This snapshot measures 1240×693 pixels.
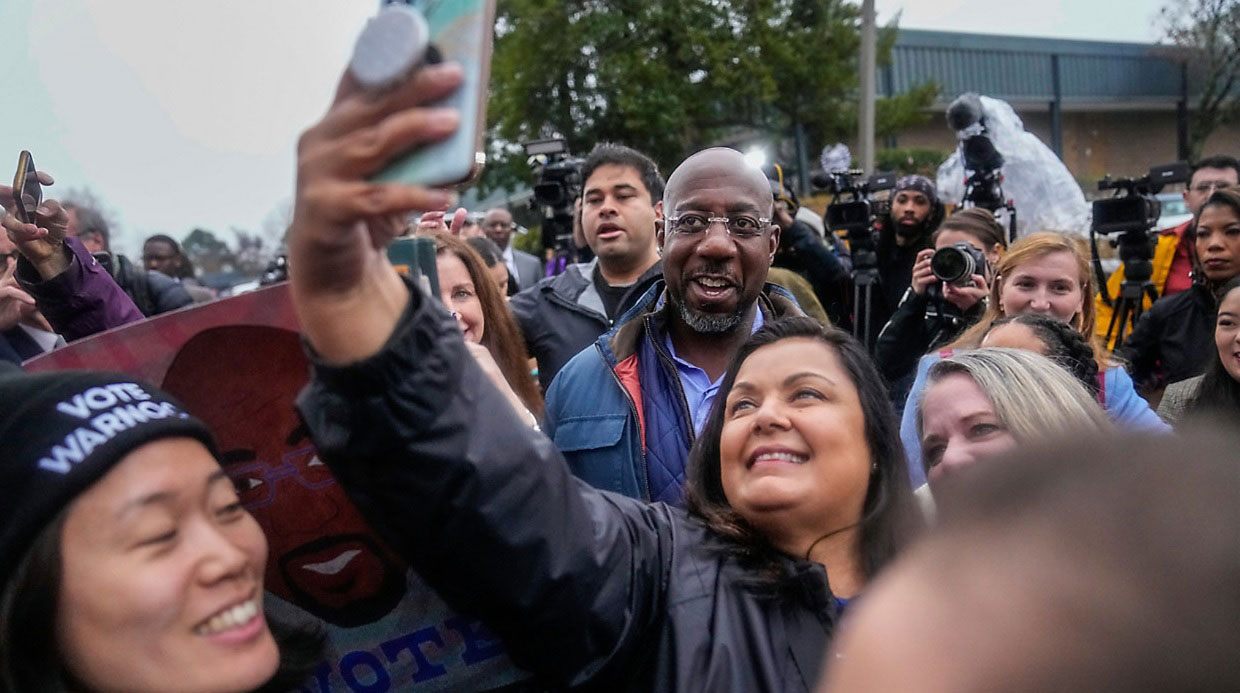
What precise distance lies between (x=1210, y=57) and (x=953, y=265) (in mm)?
28589

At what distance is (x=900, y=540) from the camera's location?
1.70 meters

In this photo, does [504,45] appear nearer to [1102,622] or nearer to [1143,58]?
[1102,622]

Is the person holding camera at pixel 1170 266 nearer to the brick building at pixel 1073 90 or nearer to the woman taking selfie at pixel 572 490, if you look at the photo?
the woman taking selfie at pixel 572 490

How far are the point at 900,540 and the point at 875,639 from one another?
102cm

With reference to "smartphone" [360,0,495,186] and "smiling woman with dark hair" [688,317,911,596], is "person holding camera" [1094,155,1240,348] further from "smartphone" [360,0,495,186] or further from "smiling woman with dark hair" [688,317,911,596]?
"smartphone" [360,0,495,186]

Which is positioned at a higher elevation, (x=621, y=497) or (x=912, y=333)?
(x=621, y=497)

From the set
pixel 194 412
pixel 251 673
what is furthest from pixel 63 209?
pixel 251 673

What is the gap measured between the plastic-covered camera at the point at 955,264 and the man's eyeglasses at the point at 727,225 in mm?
1112

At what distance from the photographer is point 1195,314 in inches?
153

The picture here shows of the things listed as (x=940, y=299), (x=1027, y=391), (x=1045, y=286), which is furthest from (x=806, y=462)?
(x=940, y=299)

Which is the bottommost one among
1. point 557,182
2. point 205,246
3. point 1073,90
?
point 205,246

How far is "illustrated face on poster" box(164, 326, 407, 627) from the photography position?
1.38 meters

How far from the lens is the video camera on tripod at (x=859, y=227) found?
15.3ft

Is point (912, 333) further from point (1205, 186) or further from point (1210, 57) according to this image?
point (1210, 57)
